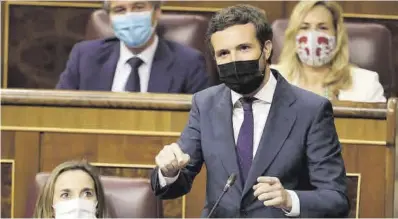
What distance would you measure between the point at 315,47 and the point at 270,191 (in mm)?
824

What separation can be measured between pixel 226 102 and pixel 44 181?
0.46 m

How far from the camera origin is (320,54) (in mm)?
1796

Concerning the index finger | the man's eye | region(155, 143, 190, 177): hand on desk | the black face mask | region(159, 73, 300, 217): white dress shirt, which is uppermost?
the black face mask

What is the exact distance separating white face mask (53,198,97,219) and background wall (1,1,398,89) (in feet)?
2.93

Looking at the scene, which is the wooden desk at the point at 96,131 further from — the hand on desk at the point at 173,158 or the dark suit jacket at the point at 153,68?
the hand on desk at the point at 173,158

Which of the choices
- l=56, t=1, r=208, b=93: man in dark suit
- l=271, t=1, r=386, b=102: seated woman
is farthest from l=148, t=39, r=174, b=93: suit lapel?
l=271, t=1, r=386, b=102: seated woman

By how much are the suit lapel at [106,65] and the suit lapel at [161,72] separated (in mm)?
78

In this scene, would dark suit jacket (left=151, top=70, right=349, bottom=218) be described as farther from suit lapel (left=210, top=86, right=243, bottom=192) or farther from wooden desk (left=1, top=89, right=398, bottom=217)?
wooden desk (left=1, top=89, right=398, bottom=217)

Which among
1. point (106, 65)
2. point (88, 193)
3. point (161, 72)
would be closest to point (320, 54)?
point (161, 72)

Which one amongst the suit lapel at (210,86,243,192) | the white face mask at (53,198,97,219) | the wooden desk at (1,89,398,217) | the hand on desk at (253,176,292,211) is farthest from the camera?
the wooden desk at (1,89,398,217)

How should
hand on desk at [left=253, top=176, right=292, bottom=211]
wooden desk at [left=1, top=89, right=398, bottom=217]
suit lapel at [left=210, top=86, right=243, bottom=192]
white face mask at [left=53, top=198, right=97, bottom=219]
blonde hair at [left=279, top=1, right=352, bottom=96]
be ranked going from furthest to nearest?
blonde hair at [left=279, top=1, right=352, bottom=96], wooden desk at [left=1, top=89, right=398, bottom=217], white face mask at [left=53, top=198, right=97, bottom=219], suit lapel at [left=210, top=86, right=243, bottom=192], hand on desk at [left=253, top=176, right=292, bottom=211]

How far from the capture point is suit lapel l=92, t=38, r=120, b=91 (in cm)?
182

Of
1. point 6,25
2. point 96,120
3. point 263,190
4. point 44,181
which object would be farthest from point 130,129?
point 6,25

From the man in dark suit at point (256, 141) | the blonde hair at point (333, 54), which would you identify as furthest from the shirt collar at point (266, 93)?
the blonde hair at point (333, 54)
